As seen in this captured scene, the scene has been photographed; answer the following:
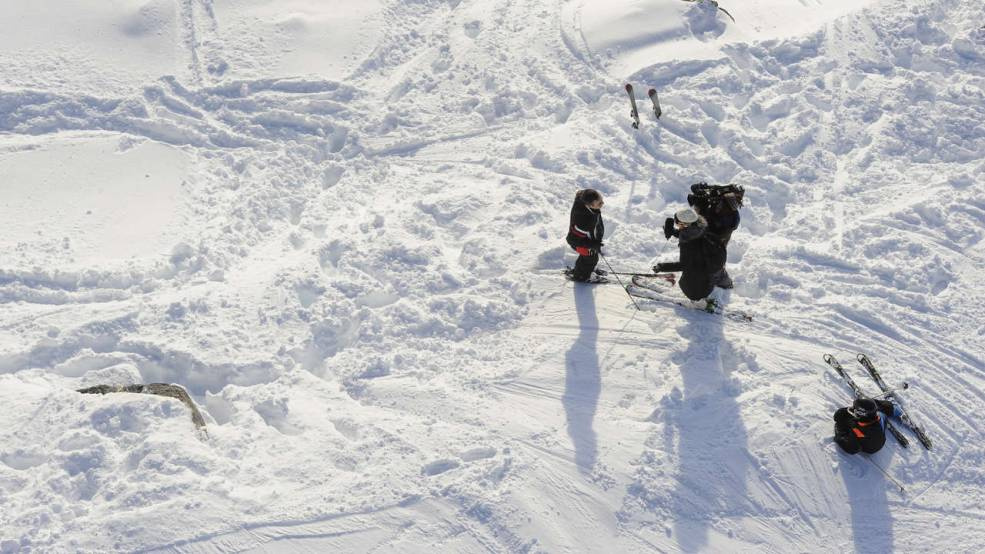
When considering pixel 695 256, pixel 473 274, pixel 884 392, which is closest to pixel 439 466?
pixel 473 274

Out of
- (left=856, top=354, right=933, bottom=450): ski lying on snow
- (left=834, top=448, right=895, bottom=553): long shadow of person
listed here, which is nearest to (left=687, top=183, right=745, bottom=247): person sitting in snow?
(left=856, top=354, right=933, bottom=450): ski lying on snow

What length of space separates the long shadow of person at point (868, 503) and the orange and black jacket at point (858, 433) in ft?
0.56

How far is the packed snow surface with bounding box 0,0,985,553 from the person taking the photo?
7.25 metres

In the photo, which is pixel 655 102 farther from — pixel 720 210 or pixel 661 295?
pixel 661 295

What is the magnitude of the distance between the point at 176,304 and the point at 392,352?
8.38 feet

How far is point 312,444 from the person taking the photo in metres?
7.59

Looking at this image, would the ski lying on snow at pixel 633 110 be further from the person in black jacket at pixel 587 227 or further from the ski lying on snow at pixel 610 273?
the person in black jacket at pixel 587 227

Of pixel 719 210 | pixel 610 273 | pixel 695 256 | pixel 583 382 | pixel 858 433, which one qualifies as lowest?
pixel 858 433

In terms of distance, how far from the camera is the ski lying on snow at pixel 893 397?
776cm

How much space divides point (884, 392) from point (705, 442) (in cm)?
205

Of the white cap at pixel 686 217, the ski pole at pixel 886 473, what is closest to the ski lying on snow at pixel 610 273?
the white cap at pixel 686 217

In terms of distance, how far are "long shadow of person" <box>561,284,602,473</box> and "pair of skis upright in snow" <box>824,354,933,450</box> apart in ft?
8.18

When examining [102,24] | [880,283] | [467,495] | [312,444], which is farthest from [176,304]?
[880,283]

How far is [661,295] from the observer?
350 inches
